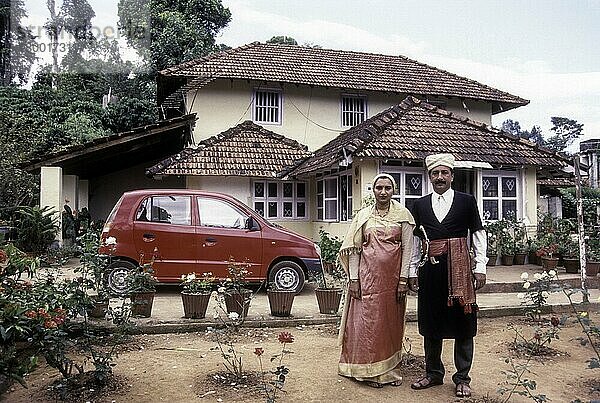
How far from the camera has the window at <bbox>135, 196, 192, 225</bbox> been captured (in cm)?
946

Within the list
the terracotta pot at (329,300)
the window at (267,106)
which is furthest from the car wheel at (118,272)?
the window at (267,106)

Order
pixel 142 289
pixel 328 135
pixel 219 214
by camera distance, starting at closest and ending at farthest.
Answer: pixel 142 289, pixel 219 214, pixel 328 135

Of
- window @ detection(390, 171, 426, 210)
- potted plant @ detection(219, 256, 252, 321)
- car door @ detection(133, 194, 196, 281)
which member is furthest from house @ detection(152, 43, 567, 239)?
potted plant @ detection(219, 256, 252, 321)

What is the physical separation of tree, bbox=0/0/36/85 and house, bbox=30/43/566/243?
22854 millimetres

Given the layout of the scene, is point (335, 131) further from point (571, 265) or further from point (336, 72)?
point (571, 265)

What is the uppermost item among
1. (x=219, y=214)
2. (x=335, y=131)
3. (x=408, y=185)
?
(x=335, y=131)

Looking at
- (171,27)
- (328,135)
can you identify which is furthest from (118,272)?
(171,27)

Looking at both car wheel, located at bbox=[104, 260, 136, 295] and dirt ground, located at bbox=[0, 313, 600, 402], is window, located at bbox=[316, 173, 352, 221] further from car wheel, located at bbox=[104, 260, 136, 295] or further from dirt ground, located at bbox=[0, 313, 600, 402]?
dirt ground, located at bbox=[0, 313, 600, 402]

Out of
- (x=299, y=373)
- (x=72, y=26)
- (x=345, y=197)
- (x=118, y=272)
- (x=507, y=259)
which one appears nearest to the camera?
(x=299, y=373)

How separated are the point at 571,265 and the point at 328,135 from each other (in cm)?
863

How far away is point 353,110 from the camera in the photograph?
1867cm

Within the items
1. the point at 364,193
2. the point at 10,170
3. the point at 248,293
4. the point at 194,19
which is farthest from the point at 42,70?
the point at 248,293

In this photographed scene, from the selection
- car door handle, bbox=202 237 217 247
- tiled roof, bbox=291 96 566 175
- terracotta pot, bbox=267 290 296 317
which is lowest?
terracotta pot, bbox=267 290 296 317

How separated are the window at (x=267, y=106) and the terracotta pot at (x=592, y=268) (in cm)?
990
